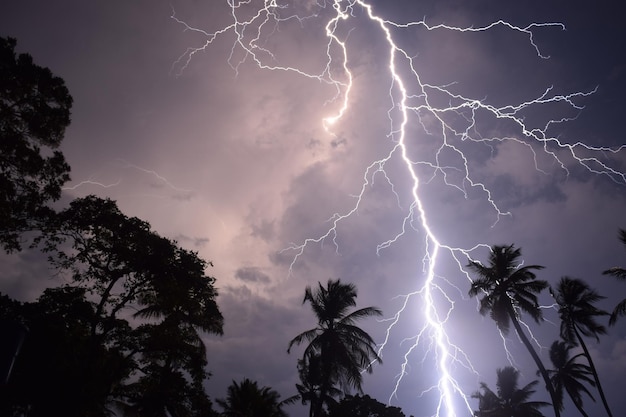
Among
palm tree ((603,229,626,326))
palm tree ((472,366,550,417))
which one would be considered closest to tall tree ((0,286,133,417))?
palm tree ((603,229,626,326))

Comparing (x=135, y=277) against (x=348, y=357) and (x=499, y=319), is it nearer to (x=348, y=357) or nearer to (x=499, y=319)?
(x=348, y=357)

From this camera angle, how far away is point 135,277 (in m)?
11.9

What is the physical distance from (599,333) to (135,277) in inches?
1034

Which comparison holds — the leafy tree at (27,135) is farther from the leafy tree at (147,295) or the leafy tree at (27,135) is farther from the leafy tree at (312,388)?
the leafy tree at (312,388)

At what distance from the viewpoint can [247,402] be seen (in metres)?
16.7

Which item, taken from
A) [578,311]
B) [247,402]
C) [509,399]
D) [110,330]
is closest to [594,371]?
[578,311]

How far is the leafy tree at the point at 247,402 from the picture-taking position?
16484 mm

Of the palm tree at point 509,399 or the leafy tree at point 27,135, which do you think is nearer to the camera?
the leafy tree at point 27,135

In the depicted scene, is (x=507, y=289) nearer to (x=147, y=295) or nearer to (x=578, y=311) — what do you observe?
(x=578, y=311)

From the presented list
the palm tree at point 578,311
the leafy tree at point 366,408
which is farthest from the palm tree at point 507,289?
the leafy tree at point 366,408

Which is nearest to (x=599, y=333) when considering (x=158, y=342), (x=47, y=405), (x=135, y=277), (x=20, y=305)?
(x=158, y=342)

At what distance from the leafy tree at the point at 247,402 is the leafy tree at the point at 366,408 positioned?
575 cm

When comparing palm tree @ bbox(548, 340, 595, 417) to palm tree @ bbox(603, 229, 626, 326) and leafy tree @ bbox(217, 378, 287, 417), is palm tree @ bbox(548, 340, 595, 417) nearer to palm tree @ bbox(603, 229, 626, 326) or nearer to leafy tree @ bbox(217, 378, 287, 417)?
palm tree @ bbox(603, 229, 626, 326)

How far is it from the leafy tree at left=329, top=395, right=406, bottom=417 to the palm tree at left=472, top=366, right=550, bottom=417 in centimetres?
1394
